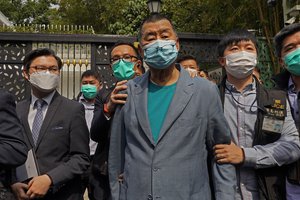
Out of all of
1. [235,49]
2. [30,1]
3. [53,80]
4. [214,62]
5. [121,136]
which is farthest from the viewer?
[30,1]

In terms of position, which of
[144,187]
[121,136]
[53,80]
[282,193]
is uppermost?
[53,80]

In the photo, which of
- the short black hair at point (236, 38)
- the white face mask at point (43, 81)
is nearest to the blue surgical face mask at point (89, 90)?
the white face mask at point (43, 81)

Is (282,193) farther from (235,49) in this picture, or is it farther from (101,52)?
(101,52)

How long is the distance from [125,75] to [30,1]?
36.1m

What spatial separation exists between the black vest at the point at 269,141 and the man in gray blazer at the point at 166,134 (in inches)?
13.7

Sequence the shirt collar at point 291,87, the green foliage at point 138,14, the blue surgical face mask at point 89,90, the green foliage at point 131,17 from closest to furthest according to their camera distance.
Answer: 1. the shirt collar at point 291,87
2. the blue surgical face mask at point 89,90
3. the green foliage at point 138,14
4. the green foliage at point 131,17

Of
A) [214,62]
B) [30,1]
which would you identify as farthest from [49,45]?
[30,1]

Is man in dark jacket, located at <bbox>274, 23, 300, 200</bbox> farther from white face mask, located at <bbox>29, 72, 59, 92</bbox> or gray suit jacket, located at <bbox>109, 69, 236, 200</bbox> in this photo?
white face mask, located at <bbox>29, 72, 59, 92</bbox>

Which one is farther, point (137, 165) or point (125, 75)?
point (125, 75)

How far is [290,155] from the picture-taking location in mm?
2402

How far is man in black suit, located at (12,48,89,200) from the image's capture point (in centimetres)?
278

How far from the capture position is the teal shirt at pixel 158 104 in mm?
2156

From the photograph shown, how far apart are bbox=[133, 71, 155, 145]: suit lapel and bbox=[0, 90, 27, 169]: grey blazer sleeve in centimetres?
77

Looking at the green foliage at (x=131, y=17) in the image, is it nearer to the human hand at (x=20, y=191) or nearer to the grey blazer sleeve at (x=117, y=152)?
the human hand at (x=20, y=191)
